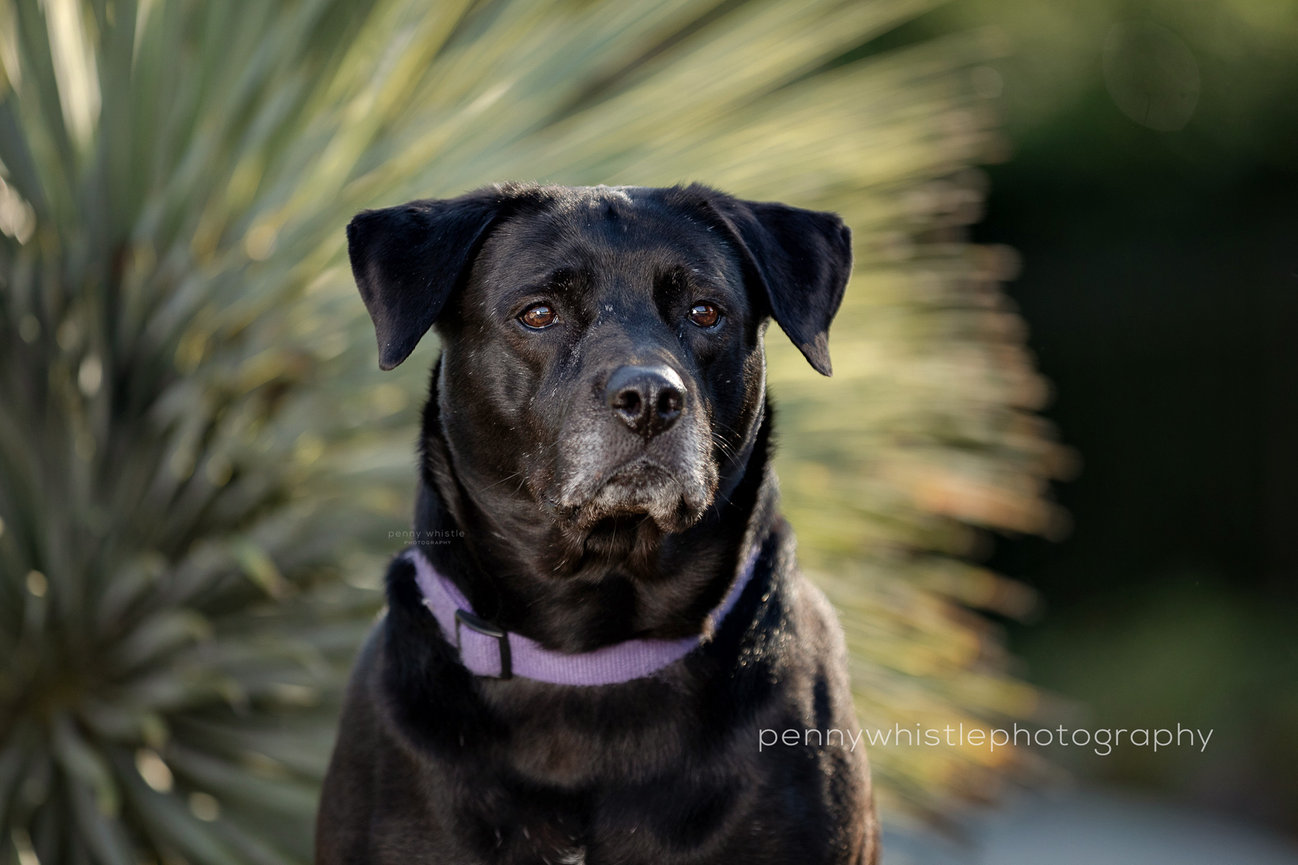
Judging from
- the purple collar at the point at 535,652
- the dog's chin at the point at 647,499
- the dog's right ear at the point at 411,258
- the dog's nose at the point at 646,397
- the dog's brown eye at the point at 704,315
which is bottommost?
the purple collar at the point at 535,652

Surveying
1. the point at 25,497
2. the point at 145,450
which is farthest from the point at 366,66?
the point at 25,497

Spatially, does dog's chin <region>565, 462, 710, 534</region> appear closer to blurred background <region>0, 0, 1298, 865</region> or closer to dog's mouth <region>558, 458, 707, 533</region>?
dog's mouth <region>558, 458, 707, 533</region>

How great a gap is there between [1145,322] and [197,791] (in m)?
5.18

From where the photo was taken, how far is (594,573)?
86.4 inches

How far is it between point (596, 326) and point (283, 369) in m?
1.53

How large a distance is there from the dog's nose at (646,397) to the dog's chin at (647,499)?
71 mm

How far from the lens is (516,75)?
3768 millimetres

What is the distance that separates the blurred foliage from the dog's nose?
1229mm

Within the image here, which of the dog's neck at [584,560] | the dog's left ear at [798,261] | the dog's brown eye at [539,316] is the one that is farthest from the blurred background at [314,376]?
the dog's left ear at [798,261]

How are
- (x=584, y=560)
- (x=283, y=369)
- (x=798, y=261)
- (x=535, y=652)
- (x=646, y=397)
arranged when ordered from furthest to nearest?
(x=283, y=369)
(x=798, y=261)
(x=584, y=560)
(x=535, y=652)
(x=646, y=397)

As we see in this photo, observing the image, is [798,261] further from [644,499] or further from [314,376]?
[314,376]

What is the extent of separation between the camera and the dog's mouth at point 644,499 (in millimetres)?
2057

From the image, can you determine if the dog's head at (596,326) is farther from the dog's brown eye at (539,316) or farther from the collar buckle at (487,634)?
the collar buckle at (487,634)

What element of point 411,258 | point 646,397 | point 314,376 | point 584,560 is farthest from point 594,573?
point 314,376
